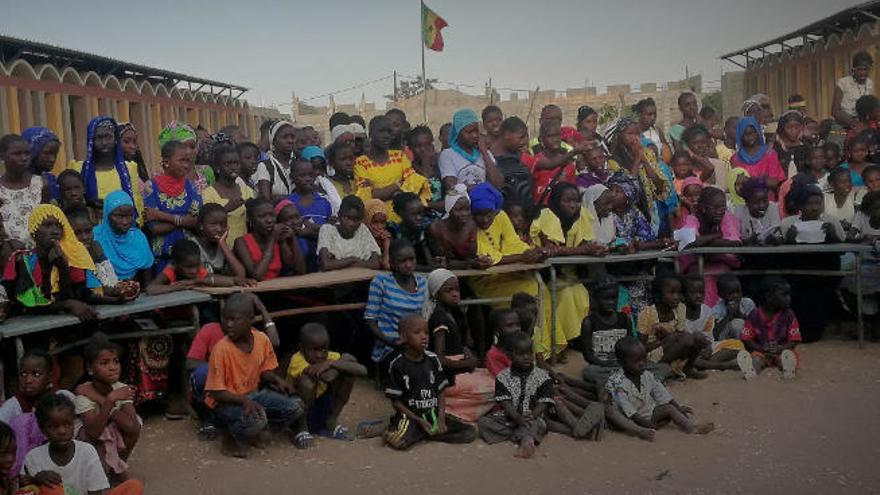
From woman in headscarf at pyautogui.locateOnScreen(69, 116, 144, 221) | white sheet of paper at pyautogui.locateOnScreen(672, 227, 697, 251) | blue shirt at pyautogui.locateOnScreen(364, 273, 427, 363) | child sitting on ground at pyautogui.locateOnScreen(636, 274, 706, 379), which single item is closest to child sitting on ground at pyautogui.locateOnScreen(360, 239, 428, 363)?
blue shirt at pyautogui.locateOnScreen(364, 273, 427, 363)

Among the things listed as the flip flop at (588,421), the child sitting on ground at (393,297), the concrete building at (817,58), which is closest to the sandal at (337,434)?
the child sitting on ground at (393,297)

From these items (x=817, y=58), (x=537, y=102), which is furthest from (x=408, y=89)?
(x=817, y=58)

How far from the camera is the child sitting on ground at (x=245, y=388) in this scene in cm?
531

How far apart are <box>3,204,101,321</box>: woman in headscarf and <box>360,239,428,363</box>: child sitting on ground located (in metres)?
1.95

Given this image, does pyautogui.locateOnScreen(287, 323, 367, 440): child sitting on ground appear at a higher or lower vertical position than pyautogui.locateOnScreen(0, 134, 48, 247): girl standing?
lower

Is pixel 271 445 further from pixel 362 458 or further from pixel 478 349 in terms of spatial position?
pixel 478 349

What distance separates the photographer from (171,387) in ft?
21.3

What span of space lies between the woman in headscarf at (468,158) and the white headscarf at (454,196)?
0.53m

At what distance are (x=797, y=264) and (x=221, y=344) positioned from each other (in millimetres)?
5515

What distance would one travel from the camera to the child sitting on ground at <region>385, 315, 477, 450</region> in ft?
18.3

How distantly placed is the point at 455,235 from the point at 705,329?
2.28 meters

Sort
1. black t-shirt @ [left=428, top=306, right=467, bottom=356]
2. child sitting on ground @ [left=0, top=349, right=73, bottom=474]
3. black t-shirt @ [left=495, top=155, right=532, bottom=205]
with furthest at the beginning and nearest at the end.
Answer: black t-shirt @ [left=495, top=155, right=532, bottom=205], black t-shirt @ [left=428, top=306, right=467, bottom=356], child sitting on ground @ [left=0, top=349, right=73, bottom=474]

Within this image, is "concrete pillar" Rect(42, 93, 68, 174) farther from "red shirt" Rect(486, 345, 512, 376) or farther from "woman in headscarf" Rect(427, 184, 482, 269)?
"red shirt" Rect(486, 345, 512, 376)

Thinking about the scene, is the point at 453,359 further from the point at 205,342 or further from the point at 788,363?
the point at 788,363
